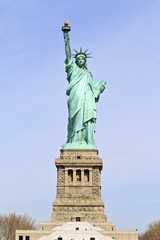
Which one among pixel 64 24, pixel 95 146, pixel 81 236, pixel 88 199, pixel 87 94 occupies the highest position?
pixel 64 24

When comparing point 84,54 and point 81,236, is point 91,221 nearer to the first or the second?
point 81,236

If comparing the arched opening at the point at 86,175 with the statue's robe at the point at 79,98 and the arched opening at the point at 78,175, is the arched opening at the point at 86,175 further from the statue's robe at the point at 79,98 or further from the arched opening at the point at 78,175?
the statue's robe at the point at 79,98

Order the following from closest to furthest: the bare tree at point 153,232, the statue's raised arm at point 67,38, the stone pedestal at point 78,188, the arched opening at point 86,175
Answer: the stone pedestal at point 78,188 → the arched opening at point 86,175 → the statue's raised arm at point 67,38 → the bare tree at point 153,232

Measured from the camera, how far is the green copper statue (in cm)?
6525

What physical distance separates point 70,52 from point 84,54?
54.0 inches

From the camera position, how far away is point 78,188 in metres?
62.8

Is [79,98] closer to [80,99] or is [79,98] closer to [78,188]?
[80,99]

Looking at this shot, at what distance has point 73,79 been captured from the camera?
66.6 metres

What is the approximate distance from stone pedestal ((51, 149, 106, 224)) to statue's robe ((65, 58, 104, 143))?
262 centimetres

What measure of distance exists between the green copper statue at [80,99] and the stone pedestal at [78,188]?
1.54 m

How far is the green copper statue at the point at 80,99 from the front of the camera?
214 ft

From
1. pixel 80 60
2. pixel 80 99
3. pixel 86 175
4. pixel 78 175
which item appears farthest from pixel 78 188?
pixel 80 60

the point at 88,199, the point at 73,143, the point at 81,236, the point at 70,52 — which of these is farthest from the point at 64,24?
Answer: the point at 81,236

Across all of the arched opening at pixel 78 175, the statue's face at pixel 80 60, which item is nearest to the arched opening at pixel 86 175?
the arched opening at pixel 78 175
